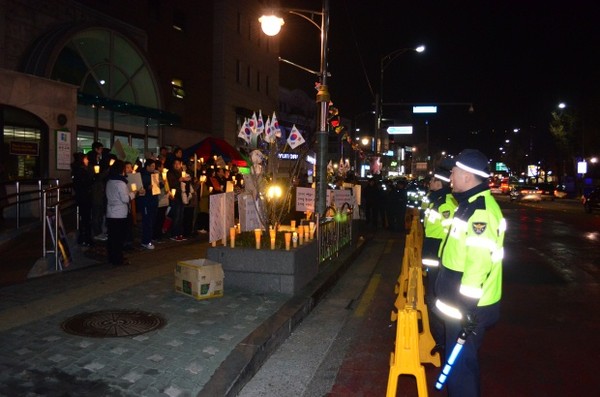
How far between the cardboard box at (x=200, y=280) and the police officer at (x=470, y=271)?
12.7 feet

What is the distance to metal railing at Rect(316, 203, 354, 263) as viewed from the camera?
32.7 ft

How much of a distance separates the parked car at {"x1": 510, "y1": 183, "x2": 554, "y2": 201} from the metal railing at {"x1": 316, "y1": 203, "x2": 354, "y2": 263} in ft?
119

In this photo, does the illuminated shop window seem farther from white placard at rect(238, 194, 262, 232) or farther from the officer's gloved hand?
the officer's gloved hand

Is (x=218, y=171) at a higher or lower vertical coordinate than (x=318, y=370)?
higher

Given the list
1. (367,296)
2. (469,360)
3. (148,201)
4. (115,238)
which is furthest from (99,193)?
(469,360)

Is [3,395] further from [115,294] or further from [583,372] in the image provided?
[583,372]

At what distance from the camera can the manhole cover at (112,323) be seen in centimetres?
567

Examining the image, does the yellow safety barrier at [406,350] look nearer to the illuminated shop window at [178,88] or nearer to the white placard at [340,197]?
the white placard at [340,197]

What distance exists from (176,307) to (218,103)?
24.9 metres

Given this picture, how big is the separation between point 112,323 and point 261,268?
2.46m

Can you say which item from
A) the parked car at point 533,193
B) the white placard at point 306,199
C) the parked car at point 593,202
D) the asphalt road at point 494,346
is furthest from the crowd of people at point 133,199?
the parked car at point 533,193

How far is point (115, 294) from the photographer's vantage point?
7.34 meters


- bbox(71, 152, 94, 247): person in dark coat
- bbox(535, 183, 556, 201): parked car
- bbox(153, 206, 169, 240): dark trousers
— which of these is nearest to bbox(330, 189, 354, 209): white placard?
bbox(153, 206, 169, 240): dark trousers

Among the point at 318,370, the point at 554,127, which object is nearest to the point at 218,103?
the point at 318,370
